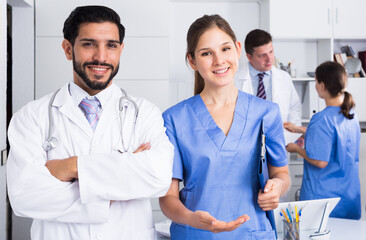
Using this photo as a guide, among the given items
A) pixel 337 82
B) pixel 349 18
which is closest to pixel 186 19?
pixel 349 18

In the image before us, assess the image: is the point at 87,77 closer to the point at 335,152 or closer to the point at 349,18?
the point at 335,152

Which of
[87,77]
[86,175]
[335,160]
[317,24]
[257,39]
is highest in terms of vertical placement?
[317,24]

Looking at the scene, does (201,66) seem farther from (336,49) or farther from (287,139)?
(336,49)

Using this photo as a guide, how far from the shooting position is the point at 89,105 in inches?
50.9

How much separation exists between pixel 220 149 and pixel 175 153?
152mm

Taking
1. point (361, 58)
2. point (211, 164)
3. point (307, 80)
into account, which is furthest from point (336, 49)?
point (211, 164)

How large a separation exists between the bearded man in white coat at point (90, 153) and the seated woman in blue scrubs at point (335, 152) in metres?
1.56

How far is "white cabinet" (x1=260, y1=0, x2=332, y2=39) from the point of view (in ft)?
12.2

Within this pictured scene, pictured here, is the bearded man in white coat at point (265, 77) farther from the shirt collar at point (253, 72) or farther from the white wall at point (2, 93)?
the white wall at point (2, 93)

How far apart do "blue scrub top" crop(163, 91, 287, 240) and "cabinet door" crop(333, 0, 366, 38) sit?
2.85 meters

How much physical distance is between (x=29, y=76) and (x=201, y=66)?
235 cm

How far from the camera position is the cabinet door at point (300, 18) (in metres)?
3.73

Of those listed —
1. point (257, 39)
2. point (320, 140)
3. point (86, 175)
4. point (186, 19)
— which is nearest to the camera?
point (86, 175)

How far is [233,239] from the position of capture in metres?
1.28
